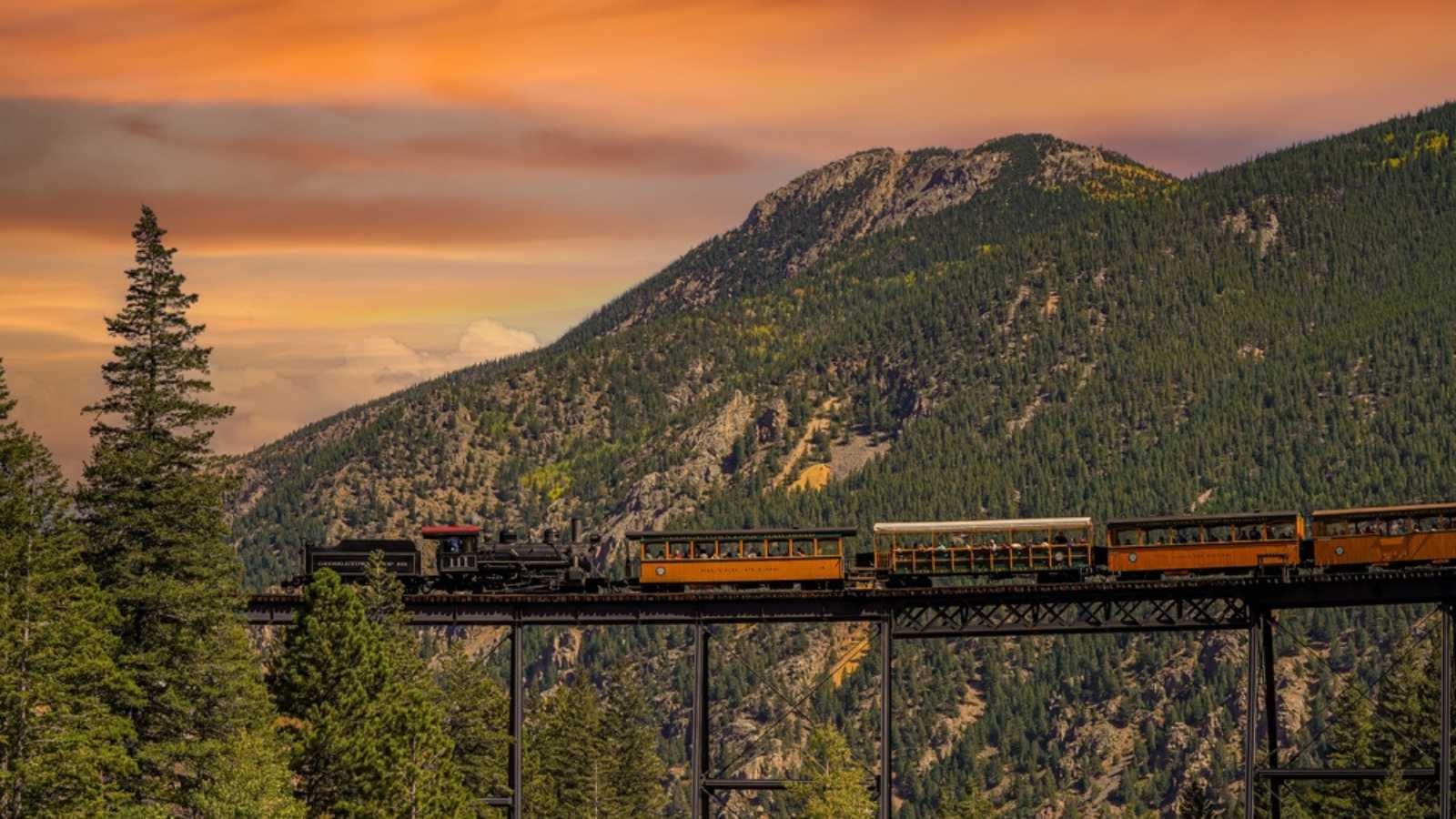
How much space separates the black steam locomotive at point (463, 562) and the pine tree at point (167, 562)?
10338mm

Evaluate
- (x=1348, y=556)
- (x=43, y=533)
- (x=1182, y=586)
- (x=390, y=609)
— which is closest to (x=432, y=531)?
(x=390, y=609)

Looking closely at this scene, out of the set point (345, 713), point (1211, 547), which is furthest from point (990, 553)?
point (345, 713)

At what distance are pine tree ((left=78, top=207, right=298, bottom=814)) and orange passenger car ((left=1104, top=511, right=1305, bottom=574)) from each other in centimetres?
3146

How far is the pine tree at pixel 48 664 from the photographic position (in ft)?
193

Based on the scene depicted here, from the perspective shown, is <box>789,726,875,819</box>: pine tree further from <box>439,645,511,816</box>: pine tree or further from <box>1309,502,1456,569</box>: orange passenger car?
<box>1309,502,1456,569</box>: orange passenger car

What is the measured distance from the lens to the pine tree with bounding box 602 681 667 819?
120 metres

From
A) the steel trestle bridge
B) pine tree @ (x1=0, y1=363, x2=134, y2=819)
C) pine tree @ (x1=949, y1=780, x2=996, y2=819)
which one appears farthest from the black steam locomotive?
pine tree @ (x1=949, y1=780, x2=996, y2=819)

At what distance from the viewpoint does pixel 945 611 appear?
262 ft

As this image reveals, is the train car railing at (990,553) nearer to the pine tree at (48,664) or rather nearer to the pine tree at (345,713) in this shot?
the pine tree at (345,713)

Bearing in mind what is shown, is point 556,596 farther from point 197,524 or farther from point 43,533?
point 43,533

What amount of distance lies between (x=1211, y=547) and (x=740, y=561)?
1743 cm

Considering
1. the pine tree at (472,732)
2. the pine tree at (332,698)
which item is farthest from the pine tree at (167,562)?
the pine tree at (472,732)

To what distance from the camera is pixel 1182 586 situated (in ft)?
251

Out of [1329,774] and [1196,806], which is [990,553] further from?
[1196,806]
